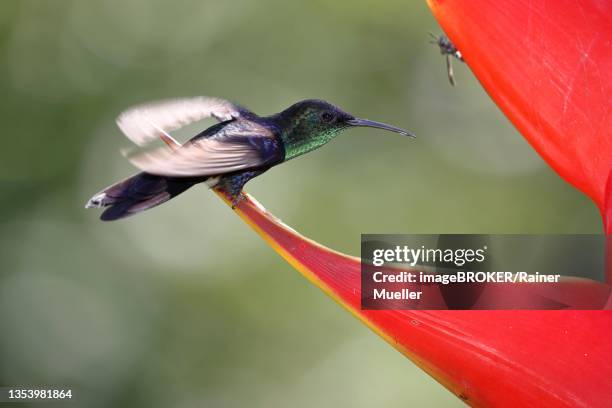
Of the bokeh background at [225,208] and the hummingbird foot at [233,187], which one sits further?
the bokeh background at [225,208]

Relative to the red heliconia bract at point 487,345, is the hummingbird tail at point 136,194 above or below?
above

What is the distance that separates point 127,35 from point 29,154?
29 centimetres

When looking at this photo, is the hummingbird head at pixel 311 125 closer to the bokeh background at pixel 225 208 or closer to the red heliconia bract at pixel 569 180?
the red heliconia bract at pixel 569 180

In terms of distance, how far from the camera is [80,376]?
4.74ft

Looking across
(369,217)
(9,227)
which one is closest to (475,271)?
(369,217)

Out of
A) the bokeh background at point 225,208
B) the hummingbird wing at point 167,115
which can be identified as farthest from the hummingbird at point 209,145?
the bokeh background at point 225,208

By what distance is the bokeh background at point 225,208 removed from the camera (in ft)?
4.46

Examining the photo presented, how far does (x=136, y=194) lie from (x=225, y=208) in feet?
3.10

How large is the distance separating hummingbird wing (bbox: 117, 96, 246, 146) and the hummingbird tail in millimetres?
27

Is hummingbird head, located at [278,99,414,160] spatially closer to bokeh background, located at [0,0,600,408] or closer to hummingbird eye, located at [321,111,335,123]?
hummingbird eye, located at [321,111,335,123]

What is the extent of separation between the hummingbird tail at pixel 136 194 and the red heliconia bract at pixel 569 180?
0.05 m

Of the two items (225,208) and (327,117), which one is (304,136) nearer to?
(327,117)

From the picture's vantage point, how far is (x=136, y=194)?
48 cm

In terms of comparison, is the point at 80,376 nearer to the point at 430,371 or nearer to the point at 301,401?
the point at 301,401
